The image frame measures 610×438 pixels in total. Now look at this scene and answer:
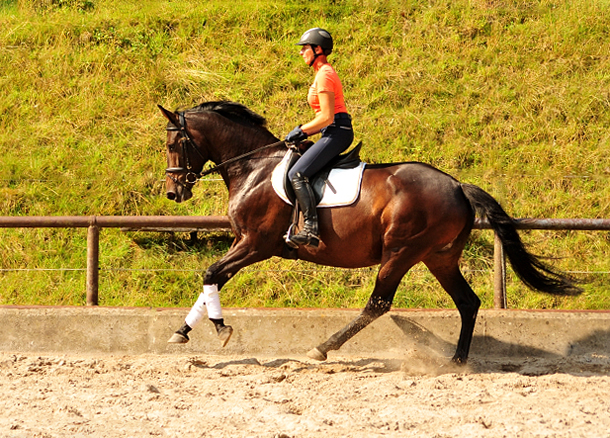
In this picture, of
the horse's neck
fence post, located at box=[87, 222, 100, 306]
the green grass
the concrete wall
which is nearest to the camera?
the horse's neck

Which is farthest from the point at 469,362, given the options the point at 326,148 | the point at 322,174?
the point at 326,148

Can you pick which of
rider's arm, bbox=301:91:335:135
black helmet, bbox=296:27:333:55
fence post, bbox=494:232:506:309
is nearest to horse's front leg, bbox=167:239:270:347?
rider's arm, bbox=301:91:335:135

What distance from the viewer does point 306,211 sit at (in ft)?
18.7

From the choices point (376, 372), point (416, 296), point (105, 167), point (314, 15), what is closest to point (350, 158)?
point (376, 372)

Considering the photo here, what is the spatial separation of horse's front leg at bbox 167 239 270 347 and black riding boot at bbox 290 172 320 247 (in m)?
0.46

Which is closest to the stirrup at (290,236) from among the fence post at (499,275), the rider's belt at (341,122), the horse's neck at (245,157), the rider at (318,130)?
the rider at (318,130)

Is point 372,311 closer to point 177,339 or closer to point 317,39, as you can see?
point 177,339

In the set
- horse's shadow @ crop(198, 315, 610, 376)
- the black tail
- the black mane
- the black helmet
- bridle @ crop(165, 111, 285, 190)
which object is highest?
the black helmet

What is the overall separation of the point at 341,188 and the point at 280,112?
6.13 m

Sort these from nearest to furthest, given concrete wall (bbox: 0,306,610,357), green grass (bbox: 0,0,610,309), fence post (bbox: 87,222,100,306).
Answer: concrete wall (bbox: 0,306,610,357) < fence post (bbox: 87,222,100,306) < green grass (bbox: 0,0,610,309)

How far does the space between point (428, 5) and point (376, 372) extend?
10393 mm

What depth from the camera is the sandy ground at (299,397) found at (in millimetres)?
3988

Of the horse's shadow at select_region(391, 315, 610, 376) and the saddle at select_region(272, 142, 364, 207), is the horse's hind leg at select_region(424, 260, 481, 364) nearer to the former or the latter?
the horse's shadow at select_region(391, 315, 610, 376)

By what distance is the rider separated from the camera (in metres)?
5.71
